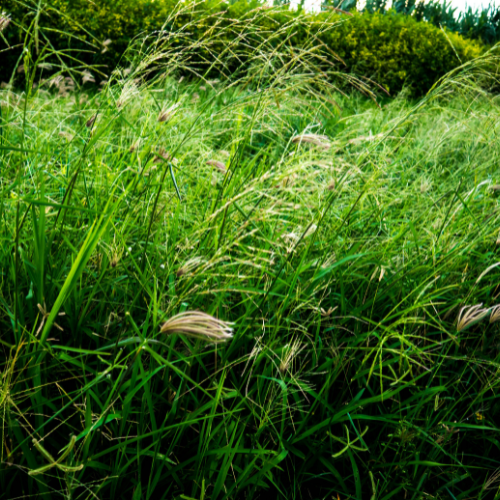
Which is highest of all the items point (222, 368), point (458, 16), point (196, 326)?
point (458, 16)

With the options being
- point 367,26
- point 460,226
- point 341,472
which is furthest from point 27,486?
point 367,26

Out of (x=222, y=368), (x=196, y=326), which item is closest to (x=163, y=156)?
(x=222, y=368)

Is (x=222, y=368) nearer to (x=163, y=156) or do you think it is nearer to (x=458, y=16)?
(x=163, y=156)

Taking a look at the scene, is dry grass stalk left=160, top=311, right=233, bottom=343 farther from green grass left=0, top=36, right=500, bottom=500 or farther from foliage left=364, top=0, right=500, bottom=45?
foliage left=364, top=0, right=500, bottom=45

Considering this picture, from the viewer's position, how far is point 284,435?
137 centimetres

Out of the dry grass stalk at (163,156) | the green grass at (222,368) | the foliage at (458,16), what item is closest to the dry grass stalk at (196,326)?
the green grass at (222,368)

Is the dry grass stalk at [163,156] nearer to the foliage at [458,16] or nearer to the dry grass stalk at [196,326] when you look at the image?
the dry grass stalk at [196,326]

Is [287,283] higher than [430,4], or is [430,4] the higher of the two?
[430,4]

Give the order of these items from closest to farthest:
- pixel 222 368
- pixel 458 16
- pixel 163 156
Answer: pixel 222 368, pixel 163 156, pixel 458 16

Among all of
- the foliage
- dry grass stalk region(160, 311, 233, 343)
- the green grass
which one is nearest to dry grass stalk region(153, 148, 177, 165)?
the green grass

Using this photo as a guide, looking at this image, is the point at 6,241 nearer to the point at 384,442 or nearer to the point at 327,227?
the point at 327,227

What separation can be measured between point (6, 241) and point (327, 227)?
1132 mm

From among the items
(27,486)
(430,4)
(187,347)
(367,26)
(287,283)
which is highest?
(430,4)

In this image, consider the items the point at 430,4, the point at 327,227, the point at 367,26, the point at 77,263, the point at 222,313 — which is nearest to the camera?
the point at 77,263
